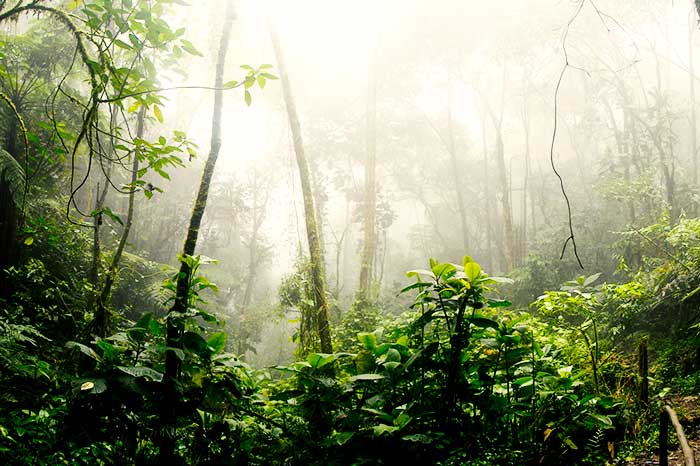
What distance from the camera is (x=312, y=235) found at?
5.23m

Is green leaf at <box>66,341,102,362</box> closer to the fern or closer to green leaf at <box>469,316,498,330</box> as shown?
green leaf at <box>469,316,498,330</box>

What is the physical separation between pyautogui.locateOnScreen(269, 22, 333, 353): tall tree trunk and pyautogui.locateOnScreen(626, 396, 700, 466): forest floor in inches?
110

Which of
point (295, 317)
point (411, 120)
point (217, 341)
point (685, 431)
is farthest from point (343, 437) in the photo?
point (411, 120)

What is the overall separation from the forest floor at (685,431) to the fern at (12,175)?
549cm

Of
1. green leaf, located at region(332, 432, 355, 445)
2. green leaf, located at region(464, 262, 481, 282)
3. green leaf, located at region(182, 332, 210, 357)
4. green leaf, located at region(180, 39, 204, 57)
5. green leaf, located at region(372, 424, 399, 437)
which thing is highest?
green leaf, located at region(180, 39, 204, 57)

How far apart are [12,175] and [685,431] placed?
232 inches

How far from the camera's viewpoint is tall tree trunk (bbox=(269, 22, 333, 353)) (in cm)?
481

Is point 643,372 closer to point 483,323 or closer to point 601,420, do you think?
point 601,420

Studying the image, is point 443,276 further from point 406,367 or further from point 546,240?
point 546,240

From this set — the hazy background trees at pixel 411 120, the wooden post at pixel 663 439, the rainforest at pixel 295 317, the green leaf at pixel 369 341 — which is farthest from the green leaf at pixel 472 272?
the hazy background trees at pixel 411 120

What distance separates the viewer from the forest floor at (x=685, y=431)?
2510 mm

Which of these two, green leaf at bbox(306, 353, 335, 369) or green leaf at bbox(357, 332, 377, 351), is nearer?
green leaf at bbox(306, 353, 335, 369)

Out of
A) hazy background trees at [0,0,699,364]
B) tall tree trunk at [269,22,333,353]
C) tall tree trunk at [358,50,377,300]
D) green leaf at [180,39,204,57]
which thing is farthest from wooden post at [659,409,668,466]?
tall tree trunk at [358,50,377,300]

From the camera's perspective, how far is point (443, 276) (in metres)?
2.83
